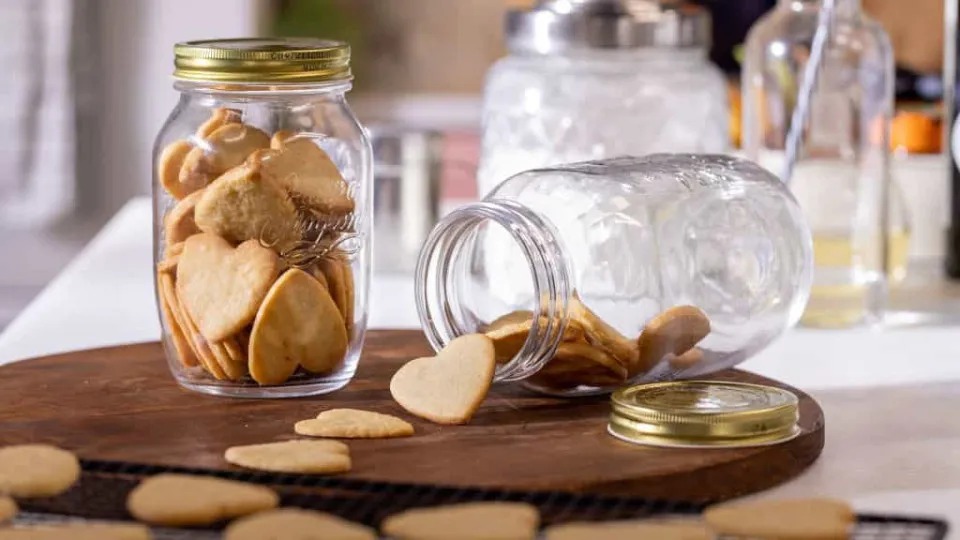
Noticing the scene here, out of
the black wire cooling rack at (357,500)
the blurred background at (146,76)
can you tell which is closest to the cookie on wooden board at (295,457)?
the black wire cooling rack at (357,500)

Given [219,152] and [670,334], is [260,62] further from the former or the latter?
[670,334]

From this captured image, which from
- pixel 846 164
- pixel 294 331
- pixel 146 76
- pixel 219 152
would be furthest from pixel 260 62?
pixel 146 76

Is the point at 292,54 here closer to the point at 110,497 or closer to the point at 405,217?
the point at 110,497

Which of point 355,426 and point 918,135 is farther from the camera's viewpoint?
point 918,135

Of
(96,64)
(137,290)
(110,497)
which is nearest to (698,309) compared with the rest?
(110,497)

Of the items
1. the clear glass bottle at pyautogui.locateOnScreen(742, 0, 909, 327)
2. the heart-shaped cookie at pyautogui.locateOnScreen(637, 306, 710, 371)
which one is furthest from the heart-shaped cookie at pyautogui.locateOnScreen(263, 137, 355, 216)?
the clear glass bottle at pyautogui.locateOnScreen(742, 0, 909, 327)

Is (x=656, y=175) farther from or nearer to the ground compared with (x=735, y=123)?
farther from the ground
